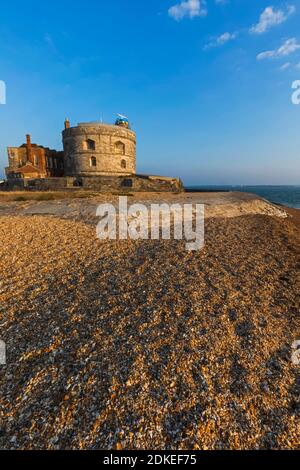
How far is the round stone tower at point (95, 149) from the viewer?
31.1m

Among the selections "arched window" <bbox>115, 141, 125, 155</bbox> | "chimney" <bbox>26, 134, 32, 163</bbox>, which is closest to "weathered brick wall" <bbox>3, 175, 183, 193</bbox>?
"arched window" <bbox>115, 141, 125, 155</bbox>

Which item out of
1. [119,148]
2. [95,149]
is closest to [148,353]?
[95,149]

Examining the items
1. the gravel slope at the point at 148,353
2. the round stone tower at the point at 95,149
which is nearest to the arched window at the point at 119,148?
the round stone tower at the point at 95,149

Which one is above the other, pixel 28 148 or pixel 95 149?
pixel 28 148

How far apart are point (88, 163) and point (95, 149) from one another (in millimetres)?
2320

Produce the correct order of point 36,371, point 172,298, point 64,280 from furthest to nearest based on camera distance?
1. point 64,280
2. point 172,298
3. point 36,371

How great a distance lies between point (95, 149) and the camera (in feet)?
104

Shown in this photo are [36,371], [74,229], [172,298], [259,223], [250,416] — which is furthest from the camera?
[259,223]

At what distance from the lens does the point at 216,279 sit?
5.54 metres

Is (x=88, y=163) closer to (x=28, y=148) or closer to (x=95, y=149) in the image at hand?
(x=95, y=149)

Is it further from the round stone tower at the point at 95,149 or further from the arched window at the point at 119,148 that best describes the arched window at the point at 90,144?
the arched window at the point at 119,148
